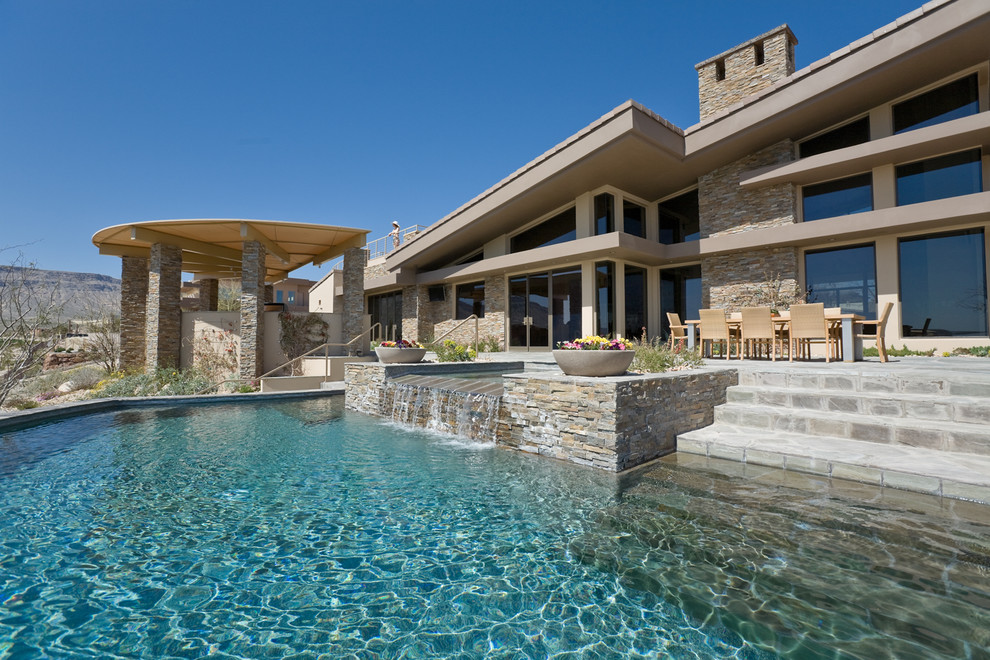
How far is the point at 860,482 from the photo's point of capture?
3.84 m

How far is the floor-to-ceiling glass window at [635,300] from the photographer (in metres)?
12.9

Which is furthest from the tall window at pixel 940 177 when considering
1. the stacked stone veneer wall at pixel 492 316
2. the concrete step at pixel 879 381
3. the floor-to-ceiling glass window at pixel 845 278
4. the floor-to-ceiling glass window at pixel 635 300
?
the stacked stone veneer wall at pixel 492 316

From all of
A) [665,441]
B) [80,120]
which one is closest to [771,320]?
[665,441]

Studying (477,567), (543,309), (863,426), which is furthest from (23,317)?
(863,426)

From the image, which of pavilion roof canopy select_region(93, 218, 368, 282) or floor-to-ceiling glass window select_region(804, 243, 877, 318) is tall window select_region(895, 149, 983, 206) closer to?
floor-to-ceiling glass window select_region(804, 243, 877, 318)

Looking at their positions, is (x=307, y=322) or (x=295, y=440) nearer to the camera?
(x=295, y=440)

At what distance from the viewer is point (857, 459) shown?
402cm

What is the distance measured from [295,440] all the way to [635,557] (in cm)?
519

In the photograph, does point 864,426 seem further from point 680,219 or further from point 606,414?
point 680,219

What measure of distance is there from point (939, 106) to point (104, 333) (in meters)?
27.0

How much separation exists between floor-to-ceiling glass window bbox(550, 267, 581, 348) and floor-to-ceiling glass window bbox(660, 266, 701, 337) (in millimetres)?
2961

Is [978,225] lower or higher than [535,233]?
lower

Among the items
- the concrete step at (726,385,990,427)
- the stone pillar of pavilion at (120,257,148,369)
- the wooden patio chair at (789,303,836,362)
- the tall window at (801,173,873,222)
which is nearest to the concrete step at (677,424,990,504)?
the concrete step at (726,385,990,427)

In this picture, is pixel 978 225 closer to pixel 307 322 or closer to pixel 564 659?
pixel 564 659
